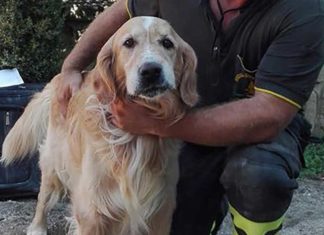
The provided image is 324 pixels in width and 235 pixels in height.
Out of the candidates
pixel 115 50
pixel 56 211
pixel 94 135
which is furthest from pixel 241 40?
pixel 56 211

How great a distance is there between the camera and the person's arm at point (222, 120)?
8.55 ft

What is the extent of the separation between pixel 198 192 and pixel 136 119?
663 millimetres

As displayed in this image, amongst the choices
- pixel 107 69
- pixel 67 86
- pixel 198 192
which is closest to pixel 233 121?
pixel 107 69

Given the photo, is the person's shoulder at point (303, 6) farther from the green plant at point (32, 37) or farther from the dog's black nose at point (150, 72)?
the green plant at point (32, 37)

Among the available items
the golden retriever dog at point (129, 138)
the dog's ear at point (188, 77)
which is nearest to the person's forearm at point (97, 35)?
the golden retriever dog at point (129, 138)

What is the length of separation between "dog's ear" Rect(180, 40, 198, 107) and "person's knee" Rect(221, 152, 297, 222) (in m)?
0.31

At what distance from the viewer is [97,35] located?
10.6ft

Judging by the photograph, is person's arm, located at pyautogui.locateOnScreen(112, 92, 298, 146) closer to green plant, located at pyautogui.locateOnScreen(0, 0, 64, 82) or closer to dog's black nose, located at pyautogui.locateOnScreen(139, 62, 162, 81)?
dog's black nose, located at pyautogui.locateOnScreen(139, 62, 162, 81)

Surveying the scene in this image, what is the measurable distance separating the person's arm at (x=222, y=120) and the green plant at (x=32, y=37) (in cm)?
195

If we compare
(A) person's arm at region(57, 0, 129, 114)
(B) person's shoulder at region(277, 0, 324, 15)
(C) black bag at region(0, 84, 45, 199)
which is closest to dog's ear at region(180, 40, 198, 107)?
(B) person's shoulder at region(277, 0, 324, 15)

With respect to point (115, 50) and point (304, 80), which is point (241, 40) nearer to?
point (304, 80)

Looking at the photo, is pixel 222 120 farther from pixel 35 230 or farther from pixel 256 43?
pixel 35 230

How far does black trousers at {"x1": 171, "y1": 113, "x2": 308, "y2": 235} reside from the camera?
8.71 ft

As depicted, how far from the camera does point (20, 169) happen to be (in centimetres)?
398
